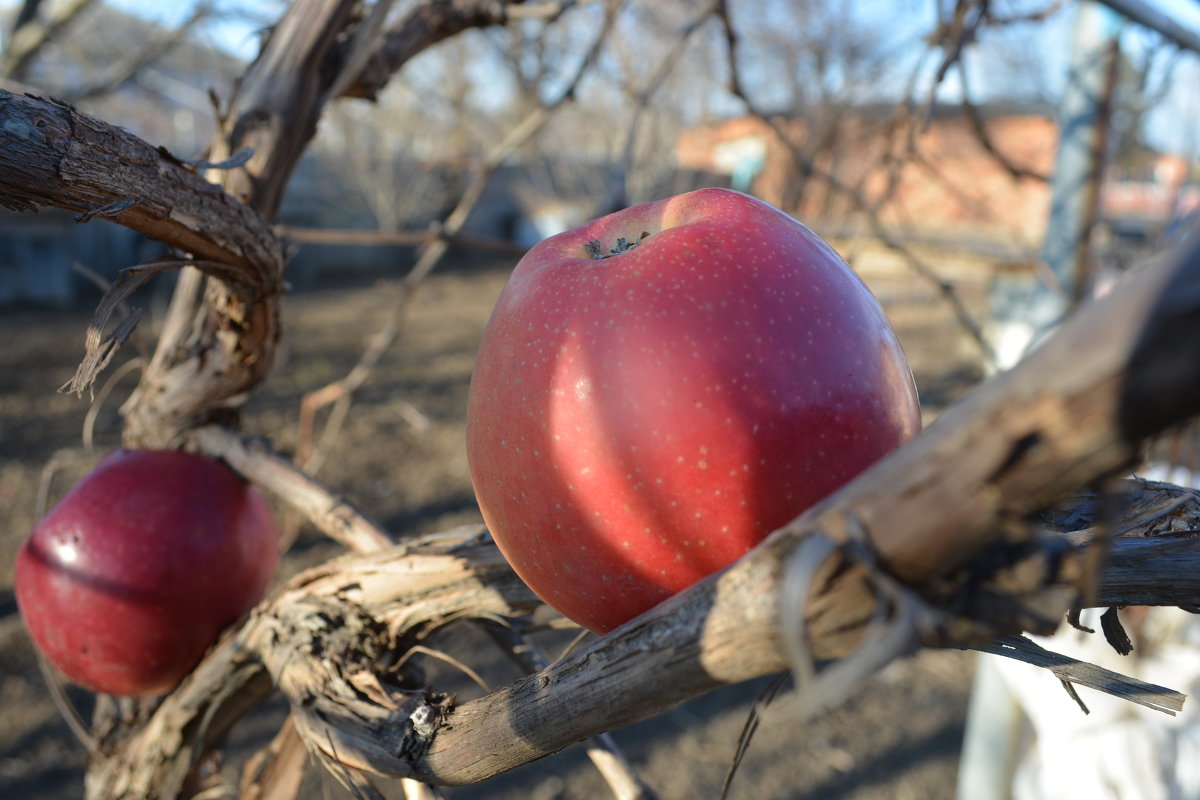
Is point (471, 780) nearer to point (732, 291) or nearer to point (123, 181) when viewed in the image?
point (732, 291)

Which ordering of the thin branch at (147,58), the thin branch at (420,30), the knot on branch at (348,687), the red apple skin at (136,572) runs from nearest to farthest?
1. the knot on branch at (348,687)
2. the red apple skin at (136,572)
3. the thin branch at (420,30)
4. the thin branch at (147,58)

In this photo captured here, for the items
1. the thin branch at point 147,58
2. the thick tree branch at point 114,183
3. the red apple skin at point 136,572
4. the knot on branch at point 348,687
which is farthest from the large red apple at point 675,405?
the thin branch at point 147,58

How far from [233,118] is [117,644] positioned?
63 centimetres

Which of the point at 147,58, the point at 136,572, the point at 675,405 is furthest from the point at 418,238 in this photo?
the point at 147,58

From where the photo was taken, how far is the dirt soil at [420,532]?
317 centimetres

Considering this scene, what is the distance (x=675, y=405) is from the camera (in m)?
0.56

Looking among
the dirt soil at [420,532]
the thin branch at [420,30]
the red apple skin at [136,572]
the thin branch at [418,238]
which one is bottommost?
the dirt soil at [420,532]

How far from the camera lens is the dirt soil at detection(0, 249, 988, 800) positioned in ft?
10.4

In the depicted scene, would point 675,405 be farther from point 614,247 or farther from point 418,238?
point 418,238

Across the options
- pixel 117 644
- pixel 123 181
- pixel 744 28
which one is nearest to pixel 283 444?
pixel 744 28

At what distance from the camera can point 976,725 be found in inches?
96.9

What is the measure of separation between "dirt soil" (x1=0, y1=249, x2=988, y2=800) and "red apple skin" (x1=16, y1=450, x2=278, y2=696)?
26cm

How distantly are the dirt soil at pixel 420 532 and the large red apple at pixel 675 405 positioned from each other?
0.46ft

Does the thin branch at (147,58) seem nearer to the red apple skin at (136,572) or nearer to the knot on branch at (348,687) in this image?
the red apple skin at (136,572)
